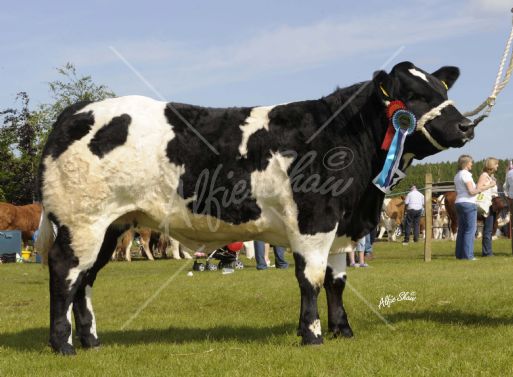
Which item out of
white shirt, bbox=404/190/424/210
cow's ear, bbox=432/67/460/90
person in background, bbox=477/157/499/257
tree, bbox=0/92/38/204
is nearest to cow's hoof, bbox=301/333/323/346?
cow's ear, bbox=432/67/460/90

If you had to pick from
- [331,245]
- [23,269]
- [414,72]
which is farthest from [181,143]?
[23,269]

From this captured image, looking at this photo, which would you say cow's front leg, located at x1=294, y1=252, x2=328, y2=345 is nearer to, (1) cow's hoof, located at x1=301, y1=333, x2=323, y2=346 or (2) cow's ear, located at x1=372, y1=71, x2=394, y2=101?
(1) cow's hoof, located at x1=301, y1=333, x2=323, y2=346

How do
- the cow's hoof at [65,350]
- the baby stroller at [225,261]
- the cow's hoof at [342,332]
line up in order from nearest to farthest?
the cow's hoof at [65,350] < the cow's hoof at [342,332] < the baby stroller at [225,261]

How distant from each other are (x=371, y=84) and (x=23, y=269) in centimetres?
1541

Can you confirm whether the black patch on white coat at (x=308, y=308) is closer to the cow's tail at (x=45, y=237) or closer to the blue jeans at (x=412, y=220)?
the cow's tail at (x=45, y=237)

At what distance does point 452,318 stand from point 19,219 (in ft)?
75.6

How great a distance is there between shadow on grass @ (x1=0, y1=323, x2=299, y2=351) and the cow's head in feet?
8.06

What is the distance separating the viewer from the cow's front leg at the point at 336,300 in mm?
6918

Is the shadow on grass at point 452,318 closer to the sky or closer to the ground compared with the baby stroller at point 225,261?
closer to the sky

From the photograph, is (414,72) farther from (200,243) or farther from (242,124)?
(200,243)

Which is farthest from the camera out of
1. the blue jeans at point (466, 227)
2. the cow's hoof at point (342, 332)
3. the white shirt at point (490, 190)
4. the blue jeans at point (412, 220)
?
the blue jeans at point (412, 220)


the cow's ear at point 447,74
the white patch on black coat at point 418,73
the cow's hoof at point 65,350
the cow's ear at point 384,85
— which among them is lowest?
the cow's hoof at point 65,350

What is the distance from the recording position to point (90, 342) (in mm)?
6656

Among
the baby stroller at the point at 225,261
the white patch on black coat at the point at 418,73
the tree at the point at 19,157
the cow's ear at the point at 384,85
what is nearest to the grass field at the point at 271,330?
the cow's ear at the point at 384,85
